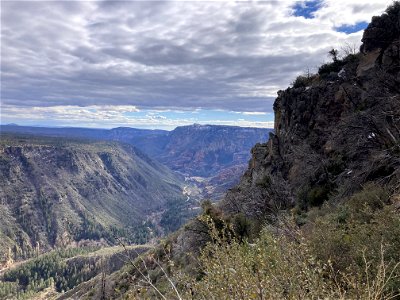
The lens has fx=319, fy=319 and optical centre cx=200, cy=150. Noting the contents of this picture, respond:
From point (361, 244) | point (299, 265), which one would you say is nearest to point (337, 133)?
point (361, 244)

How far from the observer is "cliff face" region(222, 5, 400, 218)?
19578 mm

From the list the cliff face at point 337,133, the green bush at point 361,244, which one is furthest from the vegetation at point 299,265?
the cliff face at point 337,133

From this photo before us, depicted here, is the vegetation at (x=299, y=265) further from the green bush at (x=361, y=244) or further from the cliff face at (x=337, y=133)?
the cliff face at (x=337, y=133)

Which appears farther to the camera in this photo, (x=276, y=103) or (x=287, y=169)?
(x=276, y=103)

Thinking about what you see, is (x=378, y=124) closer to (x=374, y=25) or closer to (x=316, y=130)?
(x=316, y=130)

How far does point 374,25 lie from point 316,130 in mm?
12787

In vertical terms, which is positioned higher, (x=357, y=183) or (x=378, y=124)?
(x=378, y=124)

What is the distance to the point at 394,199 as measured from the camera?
12.3 meters

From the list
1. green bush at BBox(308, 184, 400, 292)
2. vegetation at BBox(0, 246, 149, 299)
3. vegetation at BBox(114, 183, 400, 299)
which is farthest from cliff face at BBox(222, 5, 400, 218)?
vegetation at BBox(0, 246, 149, 299)

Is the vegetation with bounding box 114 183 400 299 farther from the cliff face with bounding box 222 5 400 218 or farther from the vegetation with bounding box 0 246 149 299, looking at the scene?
the vegetation with bounding box 0 246 149 299

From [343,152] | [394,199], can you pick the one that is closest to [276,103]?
[343,152]

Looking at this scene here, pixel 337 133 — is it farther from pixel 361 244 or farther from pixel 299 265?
pixel 299 265

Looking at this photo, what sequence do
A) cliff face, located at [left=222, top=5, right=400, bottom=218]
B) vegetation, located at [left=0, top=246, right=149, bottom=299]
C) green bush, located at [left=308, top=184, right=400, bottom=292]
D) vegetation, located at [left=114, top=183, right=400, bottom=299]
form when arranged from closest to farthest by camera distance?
vegetation, located at [left=114, top=183, right=400, bottom=299] → green bush, located at [left=308, top=184, right=400, bottom=292] → cliff face, located at [left=222, top=5, right=400, bottom=218] → vegetation, located at [left=0, top=246, right=149, bottom=299]

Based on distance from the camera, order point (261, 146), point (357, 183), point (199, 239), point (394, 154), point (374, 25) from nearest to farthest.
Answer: point (394, 154), point (357, 183), point (199, 239), point (374, 25), point (261, 146)
